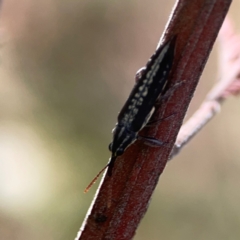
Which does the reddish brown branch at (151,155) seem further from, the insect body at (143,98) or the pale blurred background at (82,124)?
the pale blurred background at (82,124)

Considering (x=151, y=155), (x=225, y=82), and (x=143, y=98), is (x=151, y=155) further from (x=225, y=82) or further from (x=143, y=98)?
(x=225, y=82)

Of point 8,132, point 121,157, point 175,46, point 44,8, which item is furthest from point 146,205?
point 44,8

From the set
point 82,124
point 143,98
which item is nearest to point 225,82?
point 143,98

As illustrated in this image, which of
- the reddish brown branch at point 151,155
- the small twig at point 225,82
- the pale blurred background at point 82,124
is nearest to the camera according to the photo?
the reddish brown branch at point 151,155

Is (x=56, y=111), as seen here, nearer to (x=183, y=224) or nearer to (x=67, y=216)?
(x=67, y=216)

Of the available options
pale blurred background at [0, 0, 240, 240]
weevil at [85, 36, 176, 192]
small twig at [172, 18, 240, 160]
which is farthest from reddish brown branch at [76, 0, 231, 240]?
pale blurred background at [0, 0, 240, 240]

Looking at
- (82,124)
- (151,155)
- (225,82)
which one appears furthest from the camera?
(82,124)

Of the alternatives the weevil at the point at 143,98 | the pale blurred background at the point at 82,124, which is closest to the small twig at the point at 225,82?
the weevil at the point at 143,98
